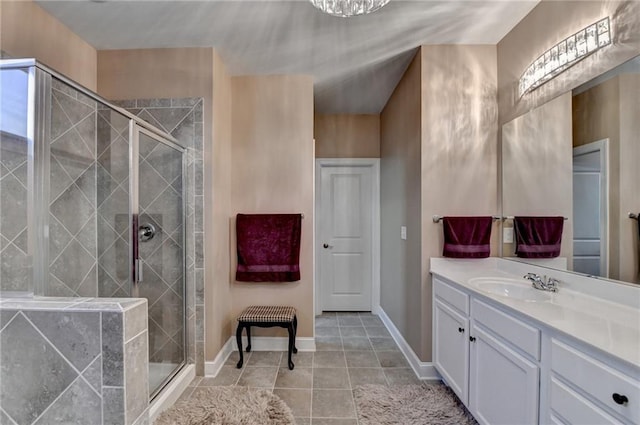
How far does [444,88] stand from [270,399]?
2.63 m

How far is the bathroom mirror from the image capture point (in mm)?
1221

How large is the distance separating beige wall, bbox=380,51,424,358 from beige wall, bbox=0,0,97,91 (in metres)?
2.67

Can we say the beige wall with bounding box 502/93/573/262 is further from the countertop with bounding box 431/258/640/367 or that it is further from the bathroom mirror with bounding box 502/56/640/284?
the countertop with bounding box 431/258/640/367

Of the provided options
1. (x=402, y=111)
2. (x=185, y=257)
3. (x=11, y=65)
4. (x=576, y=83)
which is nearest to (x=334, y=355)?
(x=185, y=257)

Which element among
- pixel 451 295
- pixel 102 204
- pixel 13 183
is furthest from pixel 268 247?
pixel 13 183

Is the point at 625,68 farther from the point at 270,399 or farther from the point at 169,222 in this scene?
the point at 169,222

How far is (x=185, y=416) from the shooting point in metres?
1.75

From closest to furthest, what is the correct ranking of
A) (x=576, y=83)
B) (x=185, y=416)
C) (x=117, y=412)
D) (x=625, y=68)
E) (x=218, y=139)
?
(x=117, y=412)
(x=625, y=68)
(x=576, y=83)
(x=185, y=416)
(x=218, y=139)

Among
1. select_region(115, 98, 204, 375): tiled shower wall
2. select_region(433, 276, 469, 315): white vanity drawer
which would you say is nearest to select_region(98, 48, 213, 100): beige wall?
select_region(115, 98, 204, 375): tiled shower wall

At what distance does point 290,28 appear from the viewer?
197 cm

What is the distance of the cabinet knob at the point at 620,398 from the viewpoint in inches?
31.5

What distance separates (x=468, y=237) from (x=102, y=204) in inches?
108

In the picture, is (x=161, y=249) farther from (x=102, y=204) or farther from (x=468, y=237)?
(x=468, y=237)

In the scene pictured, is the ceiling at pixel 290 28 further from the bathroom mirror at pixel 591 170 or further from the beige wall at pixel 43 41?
the bathroom mirror at pixel 591 170
